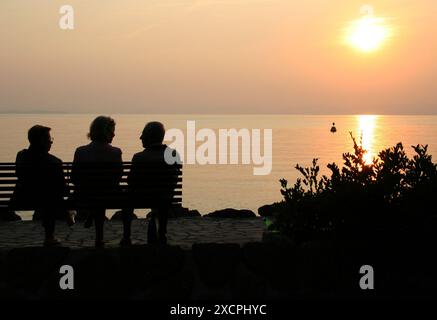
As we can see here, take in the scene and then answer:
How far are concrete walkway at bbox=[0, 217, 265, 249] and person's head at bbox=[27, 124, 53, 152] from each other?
56.2 inches

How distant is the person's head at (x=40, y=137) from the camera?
9.68 meters

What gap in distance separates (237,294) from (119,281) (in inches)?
51.1

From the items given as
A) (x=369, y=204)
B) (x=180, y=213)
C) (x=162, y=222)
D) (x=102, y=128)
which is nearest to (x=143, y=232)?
(x=162, y=222)

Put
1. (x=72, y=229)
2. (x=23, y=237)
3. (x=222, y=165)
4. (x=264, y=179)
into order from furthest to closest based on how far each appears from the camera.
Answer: (x=222, y=165), (x=264, y=179), (x=72, y=229), (x=23, y=237)

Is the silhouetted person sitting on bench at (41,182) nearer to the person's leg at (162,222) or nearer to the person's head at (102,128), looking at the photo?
the person's head at (102,128)

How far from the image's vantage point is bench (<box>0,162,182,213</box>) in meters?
9.95

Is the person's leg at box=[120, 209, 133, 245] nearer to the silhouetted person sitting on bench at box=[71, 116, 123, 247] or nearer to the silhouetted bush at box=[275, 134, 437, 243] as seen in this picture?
the silhouetted person sitting on bench at box=[71, 116, 123, 247]

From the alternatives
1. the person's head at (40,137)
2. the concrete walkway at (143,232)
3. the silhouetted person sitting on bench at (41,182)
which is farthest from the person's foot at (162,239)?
the person's head at (40,137)

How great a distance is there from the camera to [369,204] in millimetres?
8516

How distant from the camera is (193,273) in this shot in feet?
26.5

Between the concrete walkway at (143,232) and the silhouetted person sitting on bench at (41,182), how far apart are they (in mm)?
642

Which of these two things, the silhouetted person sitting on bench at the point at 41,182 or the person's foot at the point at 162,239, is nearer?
the person's foot at the point at 162,239
